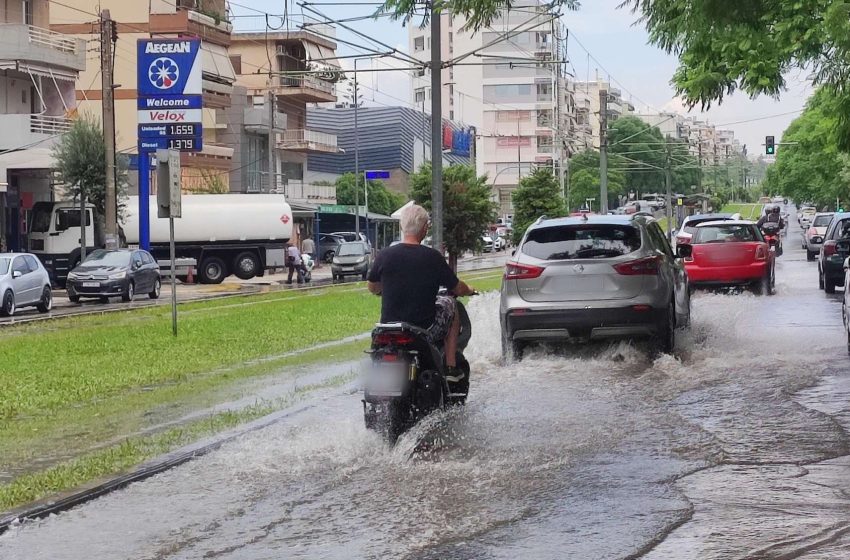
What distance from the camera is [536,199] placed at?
49281mm

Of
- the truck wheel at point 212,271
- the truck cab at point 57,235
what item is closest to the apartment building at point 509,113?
the truck wheel at point 212,271

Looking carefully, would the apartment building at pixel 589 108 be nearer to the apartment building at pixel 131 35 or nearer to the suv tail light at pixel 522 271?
the apartment building at pixel 131 35

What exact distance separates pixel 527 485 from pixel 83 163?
39.8 metres

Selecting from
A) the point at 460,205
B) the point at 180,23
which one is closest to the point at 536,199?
the point at 460,205

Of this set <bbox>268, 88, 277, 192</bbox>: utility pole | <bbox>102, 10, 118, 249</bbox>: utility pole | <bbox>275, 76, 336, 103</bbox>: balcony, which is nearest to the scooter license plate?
<bbox>102, 10, 118, 249</bbox>: utility pole

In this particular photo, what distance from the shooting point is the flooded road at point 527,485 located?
651cm

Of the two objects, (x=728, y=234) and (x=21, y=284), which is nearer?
(x=728, y=234)

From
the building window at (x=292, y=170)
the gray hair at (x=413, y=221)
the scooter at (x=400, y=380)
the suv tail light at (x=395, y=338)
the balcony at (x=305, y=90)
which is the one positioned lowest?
the scooter at (x=400, y=380)

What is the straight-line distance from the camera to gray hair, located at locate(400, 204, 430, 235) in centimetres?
945

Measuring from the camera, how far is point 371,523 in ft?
23.0

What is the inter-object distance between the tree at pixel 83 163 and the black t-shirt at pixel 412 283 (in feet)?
122

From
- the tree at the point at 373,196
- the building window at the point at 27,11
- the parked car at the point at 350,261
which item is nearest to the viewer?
the building window at the point at 27,11

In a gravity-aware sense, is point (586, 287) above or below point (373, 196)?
below

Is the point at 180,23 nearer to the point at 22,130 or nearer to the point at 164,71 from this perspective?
the point at 22,130
